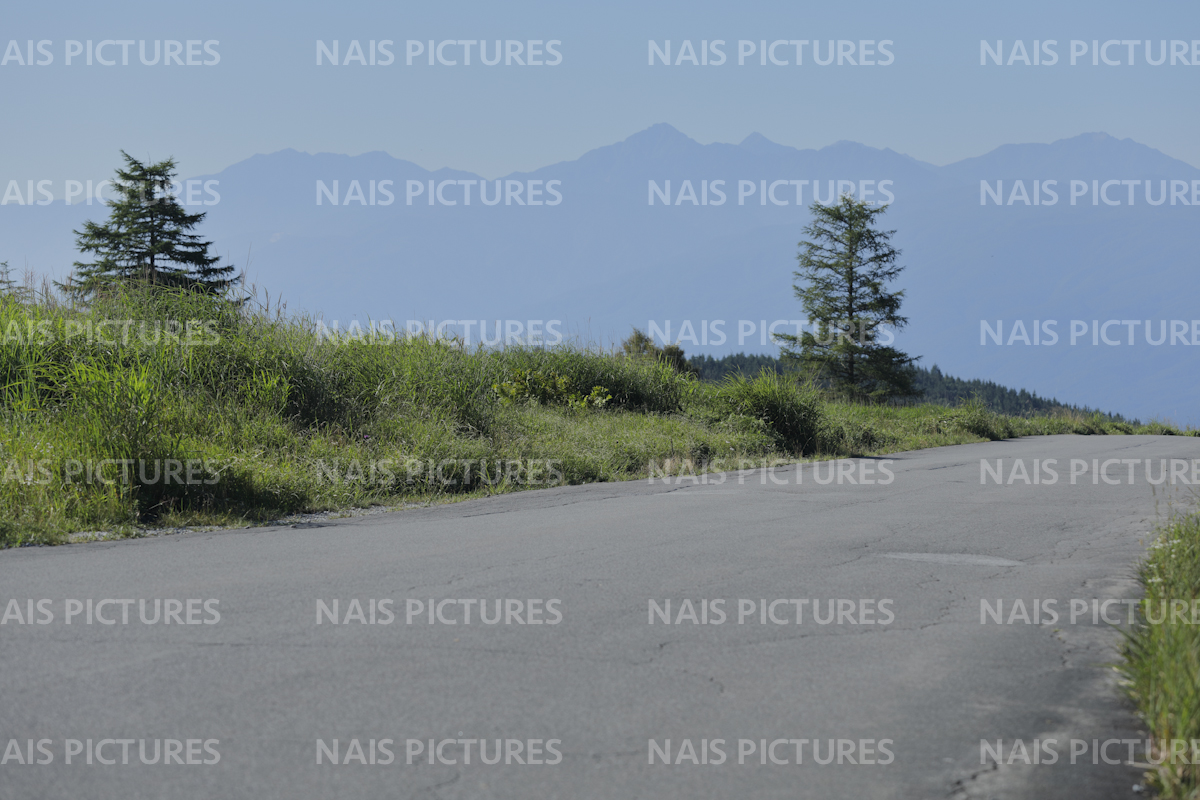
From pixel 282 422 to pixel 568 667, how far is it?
27.9 ft

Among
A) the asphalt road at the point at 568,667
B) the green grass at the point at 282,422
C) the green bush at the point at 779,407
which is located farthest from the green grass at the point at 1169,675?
the green bush at the point at 779,407

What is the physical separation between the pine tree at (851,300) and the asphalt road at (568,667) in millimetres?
52480

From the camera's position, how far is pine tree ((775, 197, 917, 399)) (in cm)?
5869

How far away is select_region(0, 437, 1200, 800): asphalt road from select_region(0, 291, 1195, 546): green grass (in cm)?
141

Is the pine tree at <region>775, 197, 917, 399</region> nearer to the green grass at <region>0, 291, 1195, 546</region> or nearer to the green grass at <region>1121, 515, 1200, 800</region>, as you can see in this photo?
the green grass at <region>0, 291, 1195, 546</region>

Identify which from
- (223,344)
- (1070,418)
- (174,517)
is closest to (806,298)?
(1070,418)

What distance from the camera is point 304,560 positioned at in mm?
6652

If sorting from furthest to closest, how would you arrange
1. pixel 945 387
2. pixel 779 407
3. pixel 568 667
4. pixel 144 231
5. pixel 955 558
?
1. pixel 945 387
2. pixel 144 231
3. pixel 779 407
4. pixel 955 558
5. pixel 568 667

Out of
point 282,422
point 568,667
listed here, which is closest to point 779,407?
point 282,422

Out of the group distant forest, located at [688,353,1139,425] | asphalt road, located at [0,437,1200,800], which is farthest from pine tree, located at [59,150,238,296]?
asphalt road, located at [0,437,1200,800]

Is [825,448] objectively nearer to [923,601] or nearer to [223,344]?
[223,344]

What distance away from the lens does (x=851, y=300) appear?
Result: 59.3 m

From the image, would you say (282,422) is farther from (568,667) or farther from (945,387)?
(945,387)

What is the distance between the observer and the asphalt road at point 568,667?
3.20 m
